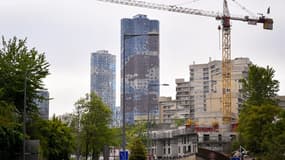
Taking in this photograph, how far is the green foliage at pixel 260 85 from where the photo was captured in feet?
316

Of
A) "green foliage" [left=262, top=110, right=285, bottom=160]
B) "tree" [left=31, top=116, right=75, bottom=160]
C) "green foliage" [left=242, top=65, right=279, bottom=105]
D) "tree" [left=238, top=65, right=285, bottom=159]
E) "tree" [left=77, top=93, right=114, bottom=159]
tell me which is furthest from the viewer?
"green foliage" [left=242, top=65, right=279, bottom=105]

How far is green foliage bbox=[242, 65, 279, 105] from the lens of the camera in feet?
316

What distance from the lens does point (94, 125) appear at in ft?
294

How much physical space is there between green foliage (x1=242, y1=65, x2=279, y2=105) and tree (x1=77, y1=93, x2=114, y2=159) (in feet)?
70.1

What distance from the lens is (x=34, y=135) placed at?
206ft

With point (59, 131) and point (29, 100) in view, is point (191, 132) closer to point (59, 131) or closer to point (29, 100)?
point (59, 131)

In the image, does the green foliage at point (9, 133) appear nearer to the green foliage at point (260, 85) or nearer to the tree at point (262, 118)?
the tree at point (262, 118)

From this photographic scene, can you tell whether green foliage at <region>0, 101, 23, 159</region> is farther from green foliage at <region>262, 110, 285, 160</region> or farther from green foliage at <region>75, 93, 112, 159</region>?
green foliage at <region>75, 93, 112, 159</region>

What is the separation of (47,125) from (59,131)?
131 inches

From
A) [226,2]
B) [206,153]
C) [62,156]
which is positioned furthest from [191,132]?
[62,156]

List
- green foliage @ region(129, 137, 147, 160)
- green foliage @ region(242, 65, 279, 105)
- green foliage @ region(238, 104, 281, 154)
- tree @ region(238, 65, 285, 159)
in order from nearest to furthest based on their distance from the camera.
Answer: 1. tree @ region(238, 65, 285, 159)
2. green foliage @ region(129, 137, 147, 160)
3. green foliage @ region(238, 104, 281, 154)
4. green foliage @ region(242, 65, 279, 105)

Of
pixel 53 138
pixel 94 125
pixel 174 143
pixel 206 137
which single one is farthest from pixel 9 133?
pixel 206 137

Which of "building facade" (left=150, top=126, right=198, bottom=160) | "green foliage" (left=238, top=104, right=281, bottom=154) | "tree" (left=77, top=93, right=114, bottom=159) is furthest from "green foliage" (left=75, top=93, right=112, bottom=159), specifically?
"building facade" (left=150, top=126, right=198, bottom=160)

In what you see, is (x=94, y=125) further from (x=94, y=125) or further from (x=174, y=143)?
(x=174, y=143)
